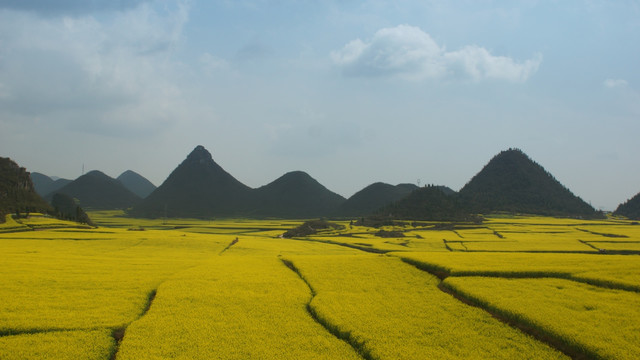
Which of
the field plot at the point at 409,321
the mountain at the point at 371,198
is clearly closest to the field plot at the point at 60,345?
the field plot at the point at 409,321

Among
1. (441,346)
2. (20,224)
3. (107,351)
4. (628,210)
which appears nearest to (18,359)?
(107,351)

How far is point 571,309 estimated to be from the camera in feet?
50.1

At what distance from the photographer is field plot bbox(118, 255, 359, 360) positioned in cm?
1175

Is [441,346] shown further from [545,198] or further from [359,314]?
[545,198]

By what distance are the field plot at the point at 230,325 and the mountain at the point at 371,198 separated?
146 m

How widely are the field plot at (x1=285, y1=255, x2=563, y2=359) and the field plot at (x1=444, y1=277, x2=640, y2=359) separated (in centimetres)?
86

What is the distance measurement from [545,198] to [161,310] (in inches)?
6298

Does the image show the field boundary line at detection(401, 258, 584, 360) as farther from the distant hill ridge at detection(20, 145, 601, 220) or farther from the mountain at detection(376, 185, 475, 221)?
the distant hill ridge at detection(20, 145, 601, 220)

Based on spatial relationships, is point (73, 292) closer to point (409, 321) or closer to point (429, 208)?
point (409, 321)

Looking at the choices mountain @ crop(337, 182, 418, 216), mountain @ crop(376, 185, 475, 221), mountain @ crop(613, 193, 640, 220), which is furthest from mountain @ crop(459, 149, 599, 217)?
mountain @ crop(337, 182, 418, 216)

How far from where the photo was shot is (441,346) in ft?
40.5

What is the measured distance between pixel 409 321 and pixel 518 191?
15788 centimetres

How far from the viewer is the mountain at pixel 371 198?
169750 mm

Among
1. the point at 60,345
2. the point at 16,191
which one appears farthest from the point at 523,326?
the point at 16,191
